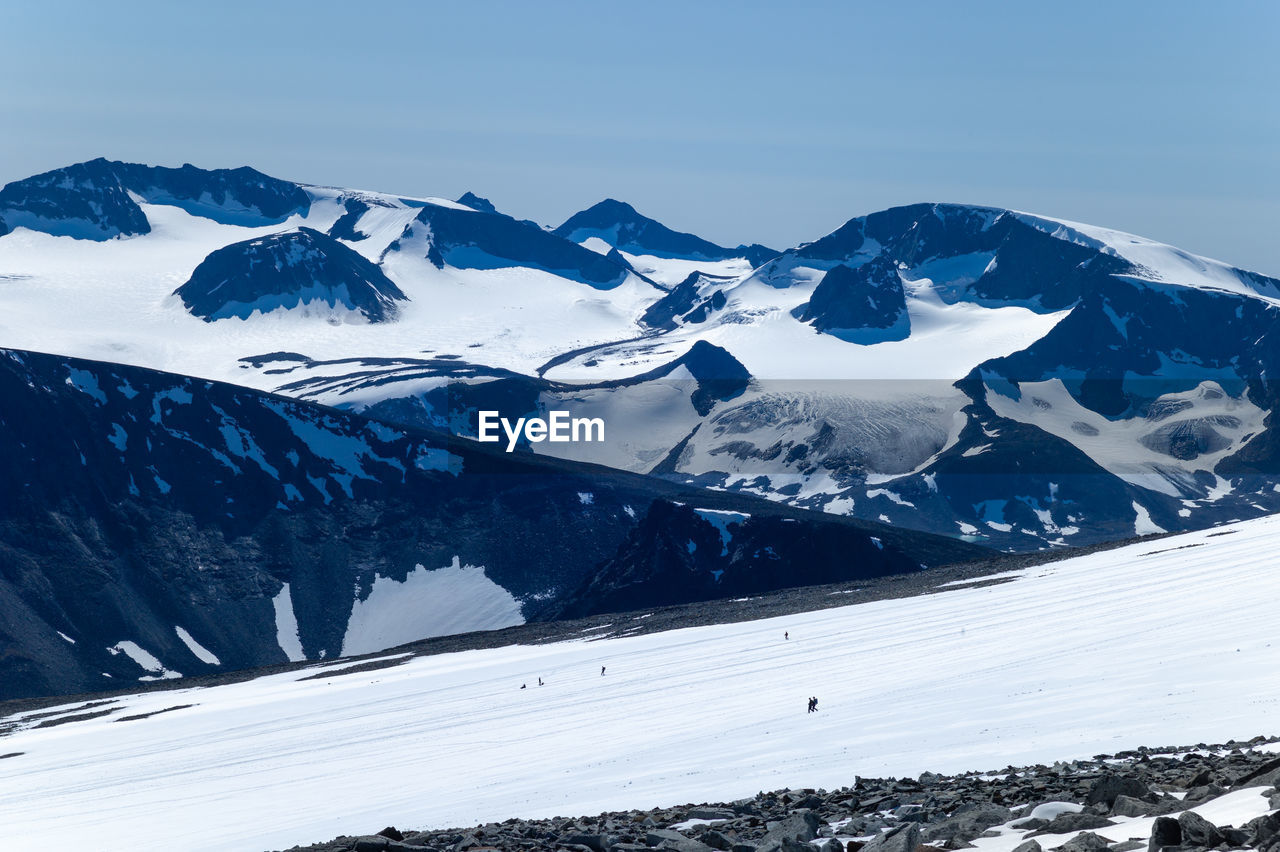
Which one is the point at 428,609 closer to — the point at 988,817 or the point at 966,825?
the point at 988,817

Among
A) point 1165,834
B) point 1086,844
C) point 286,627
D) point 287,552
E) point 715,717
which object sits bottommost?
point 715,717

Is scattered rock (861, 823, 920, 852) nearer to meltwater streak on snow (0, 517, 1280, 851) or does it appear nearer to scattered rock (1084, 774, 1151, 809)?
scattered rock (1084, 774, 1151, 809)

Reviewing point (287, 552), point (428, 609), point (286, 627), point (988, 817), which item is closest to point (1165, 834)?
point (988, 817)

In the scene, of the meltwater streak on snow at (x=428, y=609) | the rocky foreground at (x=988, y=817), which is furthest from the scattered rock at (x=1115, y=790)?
the meltwater streak on snow at (x=428, y=609)

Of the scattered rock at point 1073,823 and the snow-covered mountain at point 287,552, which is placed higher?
the snow-covered mountain at point 287,552

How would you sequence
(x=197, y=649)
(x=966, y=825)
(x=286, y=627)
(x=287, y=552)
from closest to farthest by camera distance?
(x=966, y=825) < (x=197, y=649) < (x=286, y=627) < (x=287, y=552)

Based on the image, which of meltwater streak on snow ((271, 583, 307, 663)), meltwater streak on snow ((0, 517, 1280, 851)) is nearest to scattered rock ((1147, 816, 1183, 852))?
meltwater streak on snow ((0, 517, 1280, 851))

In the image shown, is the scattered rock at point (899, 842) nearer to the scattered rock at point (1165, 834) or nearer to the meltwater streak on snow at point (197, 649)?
the scattered rock at point (1165, 834)
